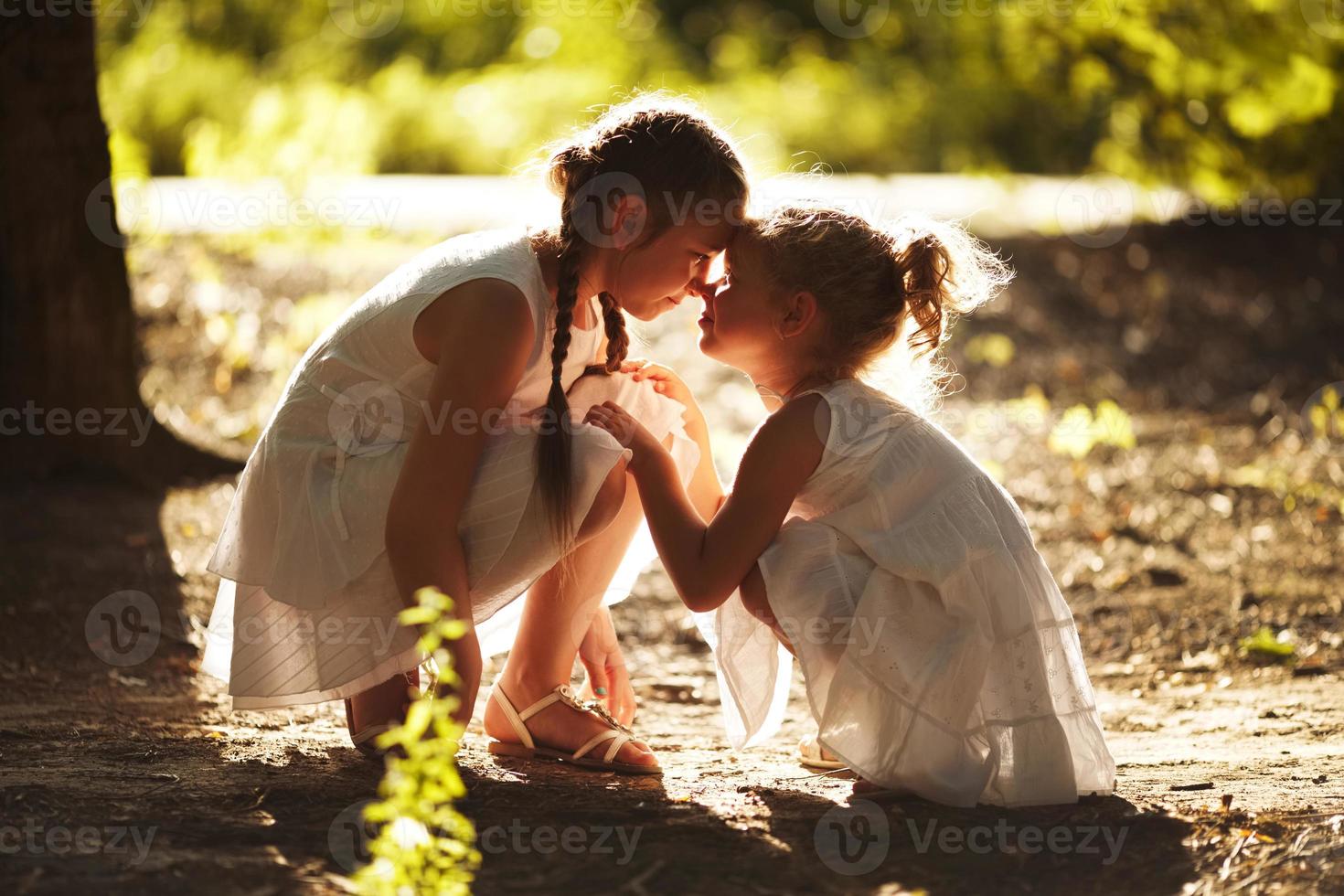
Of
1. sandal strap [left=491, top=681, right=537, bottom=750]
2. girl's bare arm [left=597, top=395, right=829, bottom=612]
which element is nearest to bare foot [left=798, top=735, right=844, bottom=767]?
girl's bare arm [left=597, top=395, right=829, bottom=612]

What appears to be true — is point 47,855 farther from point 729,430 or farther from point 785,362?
point 729,430

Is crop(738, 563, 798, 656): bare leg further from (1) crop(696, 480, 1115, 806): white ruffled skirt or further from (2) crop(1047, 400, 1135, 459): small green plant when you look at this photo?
(2) crop(1047, 400, 1135, 459): small green plant

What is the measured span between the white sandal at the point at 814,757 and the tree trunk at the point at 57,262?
2.75 metres

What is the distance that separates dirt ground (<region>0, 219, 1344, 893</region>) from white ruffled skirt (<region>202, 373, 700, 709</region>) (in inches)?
6.7

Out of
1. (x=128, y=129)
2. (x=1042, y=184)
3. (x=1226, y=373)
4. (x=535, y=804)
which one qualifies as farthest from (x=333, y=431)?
(x=128, y=129)

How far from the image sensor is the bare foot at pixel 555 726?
273cm

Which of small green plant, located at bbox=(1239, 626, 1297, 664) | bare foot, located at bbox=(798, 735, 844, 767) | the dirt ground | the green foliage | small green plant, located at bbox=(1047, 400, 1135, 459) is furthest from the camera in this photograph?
the green foliage

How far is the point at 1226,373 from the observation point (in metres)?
6.81

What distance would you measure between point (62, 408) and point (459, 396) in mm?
2424

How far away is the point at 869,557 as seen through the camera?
2664mm

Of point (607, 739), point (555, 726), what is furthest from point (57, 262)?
point (607, 739)

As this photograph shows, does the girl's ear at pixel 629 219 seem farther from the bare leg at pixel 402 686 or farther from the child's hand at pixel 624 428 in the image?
the bare leg at pixel 402 686

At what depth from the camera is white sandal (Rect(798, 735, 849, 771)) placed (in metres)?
2.84

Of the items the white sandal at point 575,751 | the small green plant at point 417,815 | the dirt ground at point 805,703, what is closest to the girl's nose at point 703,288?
the white sandal at point 575,751
